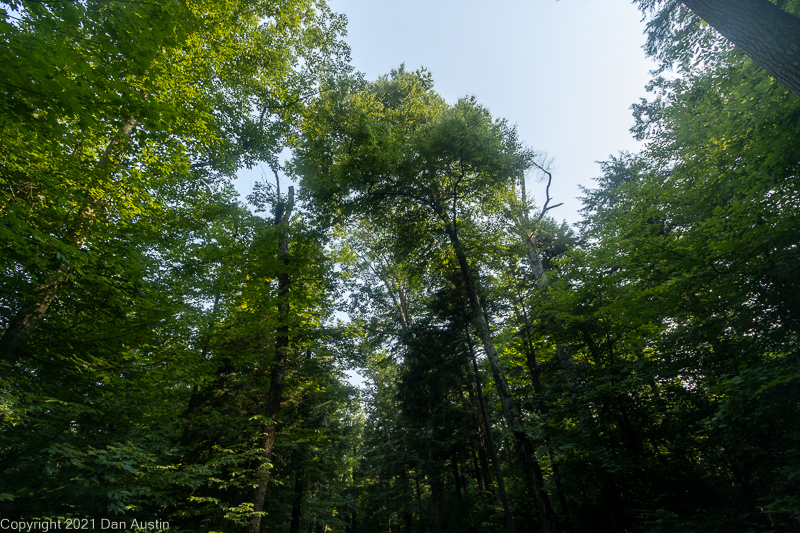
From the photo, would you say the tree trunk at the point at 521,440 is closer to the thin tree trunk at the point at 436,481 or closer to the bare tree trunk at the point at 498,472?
the bare tree trunk at the point at 498,472

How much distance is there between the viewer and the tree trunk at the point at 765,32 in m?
3.70

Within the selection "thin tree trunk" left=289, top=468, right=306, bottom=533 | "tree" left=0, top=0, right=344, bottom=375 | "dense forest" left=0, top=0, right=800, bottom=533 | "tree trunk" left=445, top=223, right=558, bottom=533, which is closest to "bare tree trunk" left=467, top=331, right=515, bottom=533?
"dense forest" left=0, top=0, right=800, bottom=533

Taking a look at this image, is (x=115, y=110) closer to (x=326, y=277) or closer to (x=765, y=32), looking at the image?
(x=765, y=32)

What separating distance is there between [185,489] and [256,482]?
3383 mm

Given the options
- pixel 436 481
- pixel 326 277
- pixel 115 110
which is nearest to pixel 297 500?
pixel 436 481

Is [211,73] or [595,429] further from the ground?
[211,73]

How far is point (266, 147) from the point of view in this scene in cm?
1003

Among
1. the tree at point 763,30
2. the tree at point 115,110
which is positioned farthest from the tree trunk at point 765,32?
the tree at point 115,110

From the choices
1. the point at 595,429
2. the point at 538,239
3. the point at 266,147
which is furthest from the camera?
the point at 538,239

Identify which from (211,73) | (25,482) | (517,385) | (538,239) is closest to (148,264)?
(25,482)

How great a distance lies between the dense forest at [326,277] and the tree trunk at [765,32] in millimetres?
33

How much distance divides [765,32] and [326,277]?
1101cm

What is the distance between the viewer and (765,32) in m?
3.81

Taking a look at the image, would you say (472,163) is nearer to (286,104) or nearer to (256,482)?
A: (286,104)
